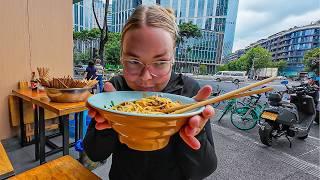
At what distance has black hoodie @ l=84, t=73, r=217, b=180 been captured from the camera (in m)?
0.70

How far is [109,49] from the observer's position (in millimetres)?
22453

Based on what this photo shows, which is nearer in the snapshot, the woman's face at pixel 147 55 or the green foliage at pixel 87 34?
the woman's face at pixel 147 55

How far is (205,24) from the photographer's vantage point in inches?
917

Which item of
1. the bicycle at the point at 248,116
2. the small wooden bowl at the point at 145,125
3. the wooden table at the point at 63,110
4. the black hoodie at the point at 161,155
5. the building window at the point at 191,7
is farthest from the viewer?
the building window at the point at 191,7

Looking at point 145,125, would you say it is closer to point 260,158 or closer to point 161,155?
point 161,155

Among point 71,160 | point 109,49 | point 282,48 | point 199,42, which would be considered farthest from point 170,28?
point 199,42

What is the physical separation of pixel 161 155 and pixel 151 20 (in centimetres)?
54

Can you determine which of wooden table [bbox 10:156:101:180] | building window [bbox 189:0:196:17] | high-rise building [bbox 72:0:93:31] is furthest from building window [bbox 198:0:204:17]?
wooden table [bbox 10:156:101:180]

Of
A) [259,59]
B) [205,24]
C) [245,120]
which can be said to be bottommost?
[245,120]

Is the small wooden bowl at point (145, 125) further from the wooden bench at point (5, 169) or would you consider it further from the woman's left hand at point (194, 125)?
the wooden bench at point (5, 169)

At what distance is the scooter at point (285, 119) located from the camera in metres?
3.54

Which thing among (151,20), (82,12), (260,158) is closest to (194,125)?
(151,20)

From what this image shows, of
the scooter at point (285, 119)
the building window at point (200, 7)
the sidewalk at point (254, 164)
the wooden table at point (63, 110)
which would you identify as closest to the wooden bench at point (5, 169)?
the wooden table at point (63, 110)

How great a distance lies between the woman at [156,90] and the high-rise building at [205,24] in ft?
6.34
